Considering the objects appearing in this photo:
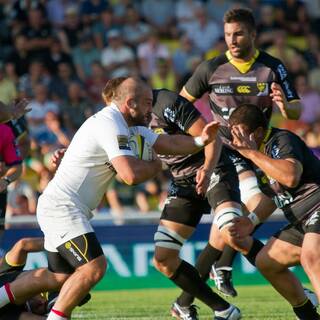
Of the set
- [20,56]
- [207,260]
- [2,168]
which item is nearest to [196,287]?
[207,260]

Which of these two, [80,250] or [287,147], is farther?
[287,147]

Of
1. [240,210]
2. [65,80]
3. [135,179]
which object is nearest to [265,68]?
[240,210]

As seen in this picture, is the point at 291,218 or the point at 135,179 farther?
the point at 291,218

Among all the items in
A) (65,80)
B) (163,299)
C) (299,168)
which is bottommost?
(163,299)

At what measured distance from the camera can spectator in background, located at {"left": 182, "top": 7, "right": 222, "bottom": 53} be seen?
20.0 m

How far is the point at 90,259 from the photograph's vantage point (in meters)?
8.09

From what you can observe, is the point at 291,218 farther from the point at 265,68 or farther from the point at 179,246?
the point at 265,68

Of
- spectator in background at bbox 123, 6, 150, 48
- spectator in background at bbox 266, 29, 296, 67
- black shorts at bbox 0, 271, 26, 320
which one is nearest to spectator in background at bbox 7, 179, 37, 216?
spectator in background at bbox 123, 6, 150, 48

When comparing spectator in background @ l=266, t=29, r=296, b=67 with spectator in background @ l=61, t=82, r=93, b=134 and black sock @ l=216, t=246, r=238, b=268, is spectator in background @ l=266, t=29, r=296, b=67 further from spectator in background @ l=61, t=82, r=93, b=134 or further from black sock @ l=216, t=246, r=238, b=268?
black sock @ l=216, t=246, r=238, b=268

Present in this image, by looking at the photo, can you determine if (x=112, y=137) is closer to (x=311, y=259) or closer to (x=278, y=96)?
(x=311, y=259)

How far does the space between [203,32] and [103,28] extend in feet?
6.52

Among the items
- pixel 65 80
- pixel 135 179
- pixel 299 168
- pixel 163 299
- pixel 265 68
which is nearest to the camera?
pixel 135 179

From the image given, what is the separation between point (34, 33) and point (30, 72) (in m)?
1.03

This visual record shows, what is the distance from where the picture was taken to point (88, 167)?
8281 millimetres
